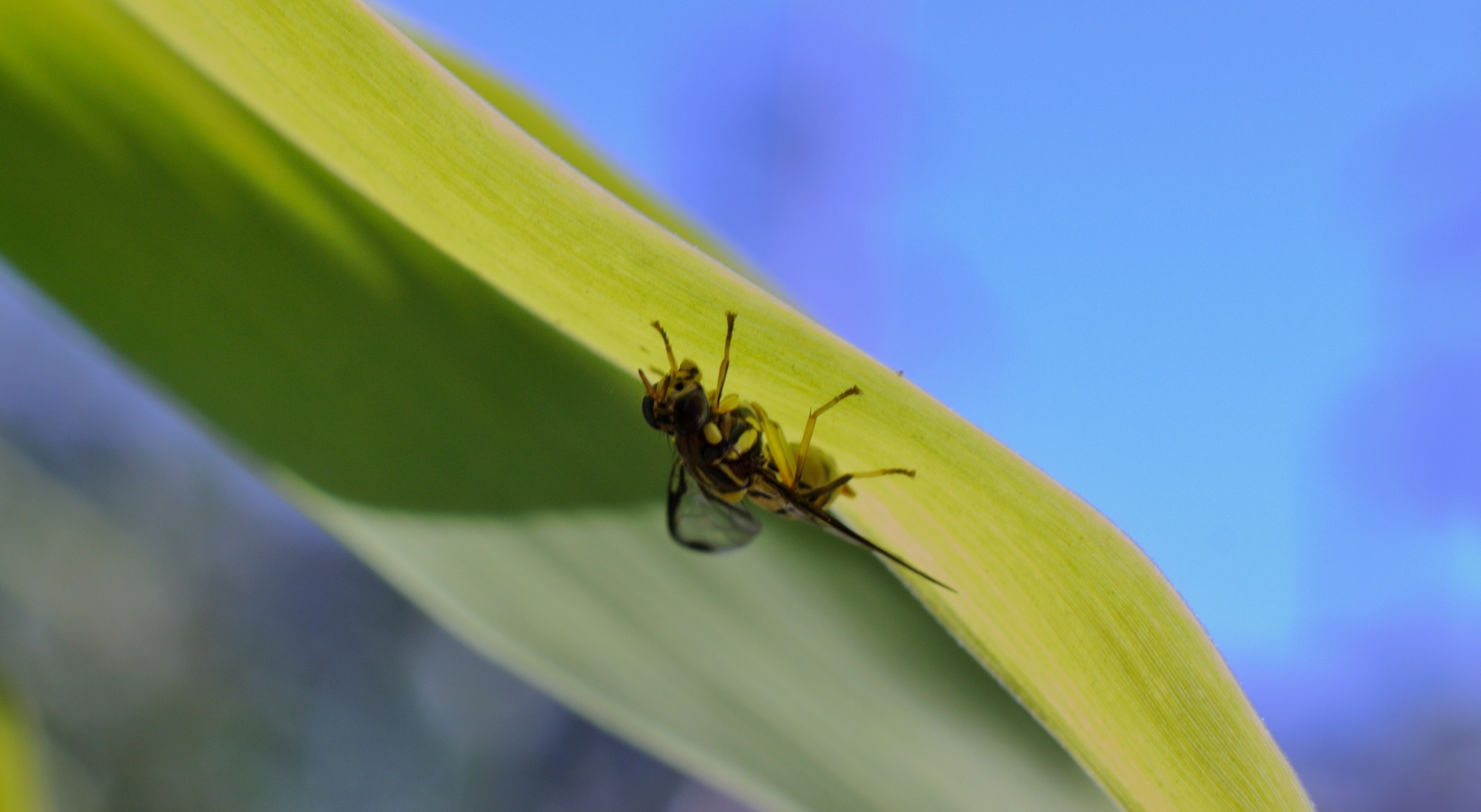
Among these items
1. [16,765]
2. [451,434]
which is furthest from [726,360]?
[16,765]

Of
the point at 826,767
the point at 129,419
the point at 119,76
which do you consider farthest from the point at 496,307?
the point at 129,419

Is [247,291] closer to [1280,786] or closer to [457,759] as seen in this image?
[1280,786]

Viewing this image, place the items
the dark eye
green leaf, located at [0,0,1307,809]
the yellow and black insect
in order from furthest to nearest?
the dark eye
the yellow and black insect
green leaf, located at [0,0,1307,809]

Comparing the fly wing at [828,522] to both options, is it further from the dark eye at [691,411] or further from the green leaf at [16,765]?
the green leaf at [16,765]

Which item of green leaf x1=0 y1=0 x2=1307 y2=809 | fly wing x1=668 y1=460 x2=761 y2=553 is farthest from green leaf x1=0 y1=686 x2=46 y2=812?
fly wing x1=668 y1=460 x2=761 y2=553

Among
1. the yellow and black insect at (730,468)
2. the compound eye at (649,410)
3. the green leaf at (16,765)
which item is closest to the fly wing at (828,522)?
the yellow and black insect at (730,468)

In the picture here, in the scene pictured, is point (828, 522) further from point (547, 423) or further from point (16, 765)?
point (16, 765)

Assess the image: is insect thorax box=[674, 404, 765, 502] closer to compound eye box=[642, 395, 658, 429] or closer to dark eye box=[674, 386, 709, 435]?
dark eye box=[674, 386, 709, 435]

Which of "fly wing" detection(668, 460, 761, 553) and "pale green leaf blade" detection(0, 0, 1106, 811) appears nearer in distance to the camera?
"pale green leaf blade" detection(0, 0, 1106, 811)
